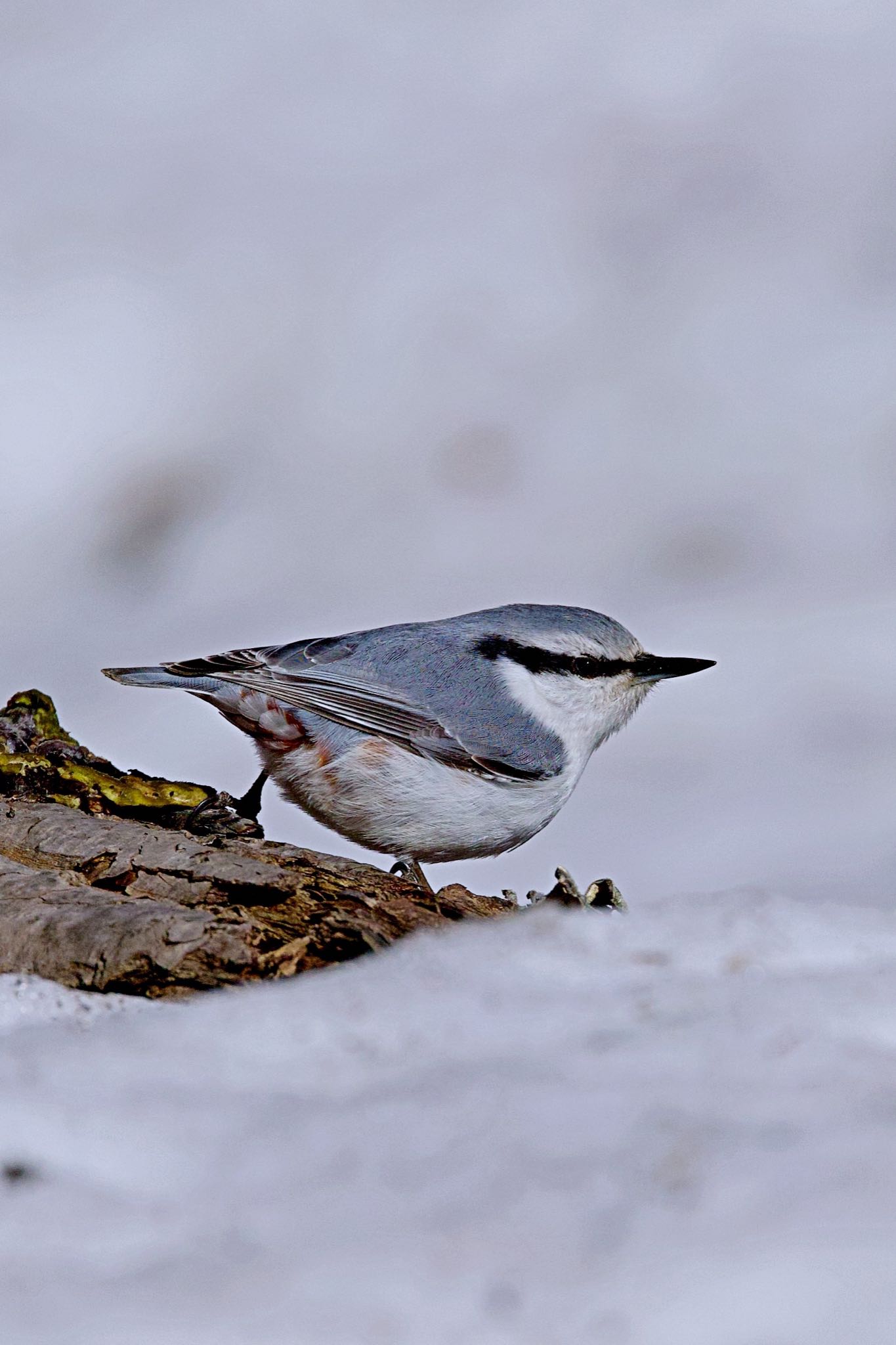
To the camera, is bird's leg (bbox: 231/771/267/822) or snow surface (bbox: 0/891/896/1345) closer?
snow surface (bbox: 0/891/896/1345)

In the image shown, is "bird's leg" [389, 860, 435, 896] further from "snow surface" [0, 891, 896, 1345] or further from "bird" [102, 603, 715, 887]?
"snow surface" [0, 891, 896, 1345]

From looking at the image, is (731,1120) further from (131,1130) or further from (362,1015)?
(131,1130)

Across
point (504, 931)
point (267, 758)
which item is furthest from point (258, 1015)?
point (267, 758)

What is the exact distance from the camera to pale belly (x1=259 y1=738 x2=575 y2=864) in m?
2.74

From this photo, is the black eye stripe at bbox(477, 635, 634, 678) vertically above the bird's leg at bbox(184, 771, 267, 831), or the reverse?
the black eye stripe at bbox(477, 635, 634, 678)

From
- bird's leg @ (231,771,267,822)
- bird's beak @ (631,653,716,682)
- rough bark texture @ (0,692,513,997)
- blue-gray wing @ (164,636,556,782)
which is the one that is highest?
bird's beak @ (631,653,716,682)

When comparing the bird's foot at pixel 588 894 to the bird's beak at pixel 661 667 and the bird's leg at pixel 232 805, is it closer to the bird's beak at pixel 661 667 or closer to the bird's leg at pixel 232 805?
the bird's leg at pixel 232 805

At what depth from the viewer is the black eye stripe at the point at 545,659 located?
3.02 m

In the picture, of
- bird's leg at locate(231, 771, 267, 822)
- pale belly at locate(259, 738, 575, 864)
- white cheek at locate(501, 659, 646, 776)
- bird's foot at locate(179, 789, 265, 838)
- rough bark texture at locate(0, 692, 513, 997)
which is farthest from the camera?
white cheek at locate(501, 659, 646, 776)

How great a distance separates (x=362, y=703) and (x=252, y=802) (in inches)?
13.1

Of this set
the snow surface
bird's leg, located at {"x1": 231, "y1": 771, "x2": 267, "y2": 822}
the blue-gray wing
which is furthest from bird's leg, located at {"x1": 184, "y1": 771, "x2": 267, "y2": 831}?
the snow surface

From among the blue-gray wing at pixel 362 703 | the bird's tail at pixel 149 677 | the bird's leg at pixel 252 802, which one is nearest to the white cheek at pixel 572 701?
the blue-gray wing at pixel 362 703

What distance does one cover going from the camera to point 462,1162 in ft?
3.34

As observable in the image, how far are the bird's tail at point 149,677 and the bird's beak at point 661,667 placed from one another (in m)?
1.09
